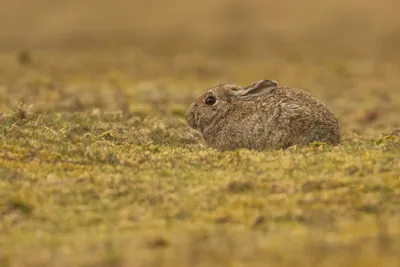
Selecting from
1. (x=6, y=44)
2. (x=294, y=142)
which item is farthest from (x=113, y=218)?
(x=6, y=44)

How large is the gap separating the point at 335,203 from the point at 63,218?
370cm

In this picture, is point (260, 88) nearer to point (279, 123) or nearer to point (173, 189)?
point (279, 123)

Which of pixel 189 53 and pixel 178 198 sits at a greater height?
pixel 178 198

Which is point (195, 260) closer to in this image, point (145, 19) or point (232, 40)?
point (232, 40)

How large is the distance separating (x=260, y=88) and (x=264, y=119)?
1154 mm

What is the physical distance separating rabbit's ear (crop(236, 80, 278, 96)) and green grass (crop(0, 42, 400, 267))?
56.8 inches

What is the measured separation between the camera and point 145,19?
63.0 meters

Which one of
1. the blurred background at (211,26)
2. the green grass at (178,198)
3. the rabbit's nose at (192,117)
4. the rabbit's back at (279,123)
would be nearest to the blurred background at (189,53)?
the blurred background at (211,26)

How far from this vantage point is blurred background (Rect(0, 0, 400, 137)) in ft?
96.6

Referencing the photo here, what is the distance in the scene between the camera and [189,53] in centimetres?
4894

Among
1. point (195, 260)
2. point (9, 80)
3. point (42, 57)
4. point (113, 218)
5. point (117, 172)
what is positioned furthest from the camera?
point (42, 57)

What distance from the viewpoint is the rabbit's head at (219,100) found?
17.6 meters

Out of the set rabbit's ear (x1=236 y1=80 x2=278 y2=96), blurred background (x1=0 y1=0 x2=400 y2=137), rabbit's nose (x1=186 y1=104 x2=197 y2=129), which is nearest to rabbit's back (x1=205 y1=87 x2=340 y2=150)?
rabbit's ear (x1=236 y1=80 x2=278 y2=96)

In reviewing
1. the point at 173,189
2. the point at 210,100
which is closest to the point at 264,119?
the point at 210,100
